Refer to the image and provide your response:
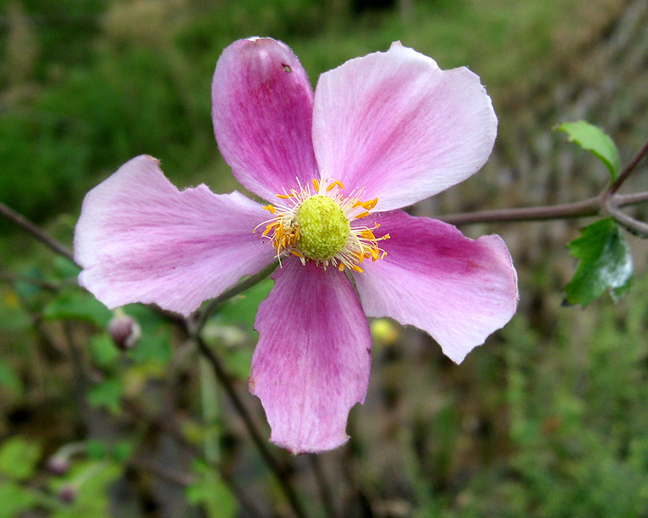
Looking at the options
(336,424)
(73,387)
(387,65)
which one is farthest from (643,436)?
(73,387)

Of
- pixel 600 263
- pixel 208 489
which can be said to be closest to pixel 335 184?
pixel 600 263

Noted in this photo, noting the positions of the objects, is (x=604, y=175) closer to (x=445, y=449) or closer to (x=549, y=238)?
(x=549, y=238)

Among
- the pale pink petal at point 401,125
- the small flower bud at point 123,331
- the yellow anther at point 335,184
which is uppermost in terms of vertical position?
the pale pink petal at point 401,125

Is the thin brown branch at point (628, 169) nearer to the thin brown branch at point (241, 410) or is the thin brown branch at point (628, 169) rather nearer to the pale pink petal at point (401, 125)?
the pale pink petal at point (401, 125)

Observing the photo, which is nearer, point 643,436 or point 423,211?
point 643,436

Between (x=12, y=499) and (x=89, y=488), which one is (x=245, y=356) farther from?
(x=12, y=499)

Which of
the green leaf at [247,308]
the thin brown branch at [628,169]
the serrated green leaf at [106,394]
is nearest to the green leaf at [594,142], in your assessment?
the thin brown branch at [628,169]

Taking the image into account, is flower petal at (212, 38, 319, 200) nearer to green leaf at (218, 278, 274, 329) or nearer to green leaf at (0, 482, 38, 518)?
green leaf at (218, 278, 274, 329)
